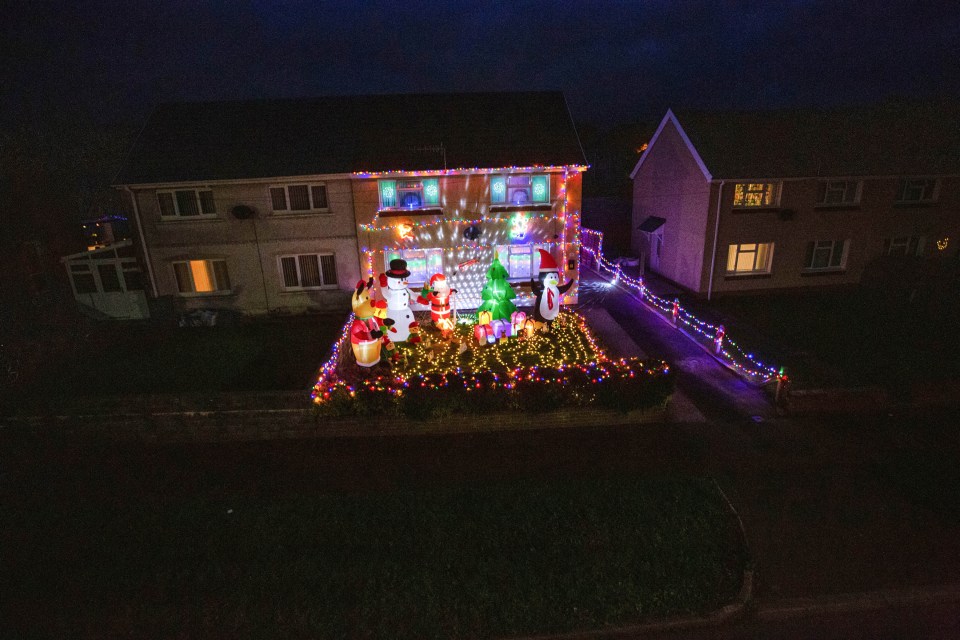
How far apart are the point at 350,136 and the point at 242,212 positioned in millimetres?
4875

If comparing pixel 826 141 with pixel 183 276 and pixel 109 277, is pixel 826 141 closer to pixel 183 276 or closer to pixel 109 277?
pixel 183 276

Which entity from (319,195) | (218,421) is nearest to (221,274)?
(319,195)

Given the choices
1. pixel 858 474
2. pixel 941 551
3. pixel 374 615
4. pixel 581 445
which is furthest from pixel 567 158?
pixel 374 615

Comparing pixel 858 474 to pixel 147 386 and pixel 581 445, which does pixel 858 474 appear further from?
pixel 147 386

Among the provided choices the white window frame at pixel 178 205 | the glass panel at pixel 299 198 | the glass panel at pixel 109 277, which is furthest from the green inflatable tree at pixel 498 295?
the glass panel at pixel 109 277

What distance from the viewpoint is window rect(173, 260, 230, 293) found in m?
17.7

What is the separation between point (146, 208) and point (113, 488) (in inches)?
477

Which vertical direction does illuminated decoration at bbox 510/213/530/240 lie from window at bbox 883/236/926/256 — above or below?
above

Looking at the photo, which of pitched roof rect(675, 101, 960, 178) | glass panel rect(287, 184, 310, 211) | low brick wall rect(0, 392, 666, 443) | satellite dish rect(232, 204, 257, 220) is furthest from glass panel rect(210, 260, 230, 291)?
pitched roof rect(675, 101, 960, 178)

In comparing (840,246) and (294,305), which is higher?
(840,246)

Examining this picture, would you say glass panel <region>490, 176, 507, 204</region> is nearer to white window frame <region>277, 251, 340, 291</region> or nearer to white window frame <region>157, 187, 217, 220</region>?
white window frame <region>277, 251, 340, 291</region>

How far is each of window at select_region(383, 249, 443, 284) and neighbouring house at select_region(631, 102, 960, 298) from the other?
10690 mm

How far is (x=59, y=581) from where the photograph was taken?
6.45m

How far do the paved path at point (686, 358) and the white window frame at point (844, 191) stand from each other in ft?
27.3
